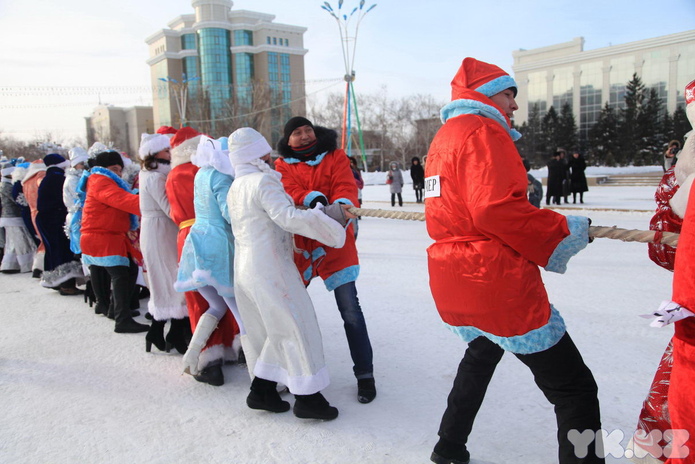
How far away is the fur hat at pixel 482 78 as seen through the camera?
85.8 inches

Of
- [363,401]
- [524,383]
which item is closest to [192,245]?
[363,401]

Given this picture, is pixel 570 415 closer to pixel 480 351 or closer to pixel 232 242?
pixel 480 351

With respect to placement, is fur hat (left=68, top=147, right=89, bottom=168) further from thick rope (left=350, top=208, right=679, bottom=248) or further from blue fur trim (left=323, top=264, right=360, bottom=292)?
thick rope (left=350, top=208, right=679, bottom=248)

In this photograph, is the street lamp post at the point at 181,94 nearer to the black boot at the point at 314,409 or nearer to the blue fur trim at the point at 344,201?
the blue fur trim at the point at 344,201

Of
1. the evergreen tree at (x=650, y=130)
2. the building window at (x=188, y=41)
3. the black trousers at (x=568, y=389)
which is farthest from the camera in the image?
the building window at (x=188, y=41)

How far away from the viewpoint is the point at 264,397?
3.11 meters

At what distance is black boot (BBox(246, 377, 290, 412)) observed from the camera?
3.11 metres

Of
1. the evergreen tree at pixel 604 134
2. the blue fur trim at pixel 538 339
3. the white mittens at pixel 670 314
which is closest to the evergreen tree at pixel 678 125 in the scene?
the evergreen tree at pixel 604 134

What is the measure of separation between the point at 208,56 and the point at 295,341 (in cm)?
7465

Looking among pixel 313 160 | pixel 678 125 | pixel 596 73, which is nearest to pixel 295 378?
pixel 313 160

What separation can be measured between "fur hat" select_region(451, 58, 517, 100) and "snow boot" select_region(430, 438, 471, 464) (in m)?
1.62

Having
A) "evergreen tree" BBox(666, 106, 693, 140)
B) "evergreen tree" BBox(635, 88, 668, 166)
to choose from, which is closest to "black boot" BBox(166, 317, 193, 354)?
"evergreen tree" BBox(666, 106, 693, 140)

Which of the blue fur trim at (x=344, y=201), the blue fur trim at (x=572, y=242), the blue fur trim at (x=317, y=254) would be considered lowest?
the blue fur trim at (x=317, y=254)

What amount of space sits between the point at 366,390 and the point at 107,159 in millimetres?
3411
